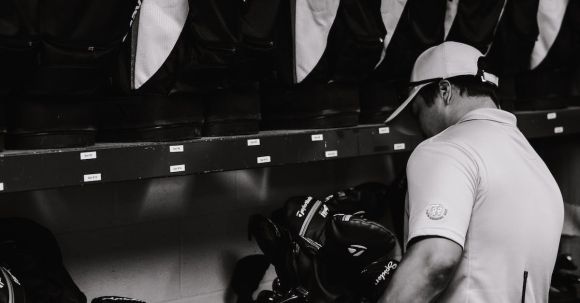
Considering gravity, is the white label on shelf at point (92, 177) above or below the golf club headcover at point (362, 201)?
above

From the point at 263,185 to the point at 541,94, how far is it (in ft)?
4.18

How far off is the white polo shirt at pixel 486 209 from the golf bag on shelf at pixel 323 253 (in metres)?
0.37

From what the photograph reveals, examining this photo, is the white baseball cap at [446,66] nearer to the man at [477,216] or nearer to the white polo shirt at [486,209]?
the man at [477,216]

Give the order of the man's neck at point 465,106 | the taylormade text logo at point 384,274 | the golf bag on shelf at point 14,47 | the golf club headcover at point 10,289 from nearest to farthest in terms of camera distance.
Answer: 1. the golf bag on shelf at point 14,47
2. the golf club headcover at point 10,289
3. the man's neck at point 465,106
4. the taylormade text logo at point 384,274

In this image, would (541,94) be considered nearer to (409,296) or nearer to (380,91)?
(380,91)

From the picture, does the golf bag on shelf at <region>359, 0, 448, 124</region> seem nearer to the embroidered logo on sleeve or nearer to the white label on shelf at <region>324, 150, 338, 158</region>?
the white label on shelf at <region>324, 150, 338, 158</region>

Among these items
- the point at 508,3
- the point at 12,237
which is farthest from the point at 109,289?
the point at 508,3

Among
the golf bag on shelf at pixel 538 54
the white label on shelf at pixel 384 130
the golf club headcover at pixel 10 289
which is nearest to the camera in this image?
the golf club headcover at pixel 10 289

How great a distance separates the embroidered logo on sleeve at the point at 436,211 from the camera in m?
1.52

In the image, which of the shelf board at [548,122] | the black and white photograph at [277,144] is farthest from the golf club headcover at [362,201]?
the shelf board at [548,122]

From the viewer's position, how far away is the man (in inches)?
60.0

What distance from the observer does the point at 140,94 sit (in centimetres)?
180

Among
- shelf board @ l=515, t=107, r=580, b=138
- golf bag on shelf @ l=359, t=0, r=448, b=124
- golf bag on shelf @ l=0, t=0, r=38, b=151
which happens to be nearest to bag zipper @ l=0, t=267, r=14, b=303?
golf bag on shelf @ l=0, t=0, r=38, b=151

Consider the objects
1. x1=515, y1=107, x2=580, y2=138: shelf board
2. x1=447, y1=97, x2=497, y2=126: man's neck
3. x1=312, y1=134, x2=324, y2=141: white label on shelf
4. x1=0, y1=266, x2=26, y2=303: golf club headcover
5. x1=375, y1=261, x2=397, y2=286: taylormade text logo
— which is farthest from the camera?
x1=515, y1=107, x2=580, y2=138: shelf board
